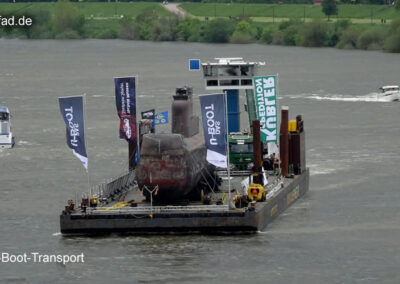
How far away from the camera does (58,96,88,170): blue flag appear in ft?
203

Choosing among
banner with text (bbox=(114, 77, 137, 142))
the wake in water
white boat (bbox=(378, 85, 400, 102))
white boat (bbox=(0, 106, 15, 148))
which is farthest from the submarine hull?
white boat (bbox=(378, 85, 400, 102))

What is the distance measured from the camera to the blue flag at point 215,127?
6128 cm

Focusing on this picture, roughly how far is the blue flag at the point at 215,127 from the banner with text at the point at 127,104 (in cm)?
474

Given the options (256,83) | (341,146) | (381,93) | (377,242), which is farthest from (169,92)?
(377,242)

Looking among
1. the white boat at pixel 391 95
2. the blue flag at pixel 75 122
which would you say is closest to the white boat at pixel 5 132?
the blue flag at pixel 75 122

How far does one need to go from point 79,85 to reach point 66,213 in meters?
106

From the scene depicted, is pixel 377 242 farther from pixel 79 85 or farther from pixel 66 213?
pixel 79 85

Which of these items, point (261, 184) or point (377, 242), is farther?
point (261, 184)

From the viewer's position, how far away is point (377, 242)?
62156mm

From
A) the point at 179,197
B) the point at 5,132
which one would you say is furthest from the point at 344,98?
the point at 179,197

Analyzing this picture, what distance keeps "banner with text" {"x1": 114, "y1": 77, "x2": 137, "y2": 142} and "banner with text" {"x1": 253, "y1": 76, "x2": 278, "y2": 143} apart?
7288mm

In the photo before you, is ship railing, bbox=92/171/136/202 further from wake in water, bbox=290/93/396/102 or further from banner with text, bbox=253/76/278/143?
wake in water, bbox=290/93/396/102

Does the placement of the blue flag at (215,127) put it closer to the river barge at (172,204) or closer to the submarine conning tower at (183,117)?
the river barge at (172,204)

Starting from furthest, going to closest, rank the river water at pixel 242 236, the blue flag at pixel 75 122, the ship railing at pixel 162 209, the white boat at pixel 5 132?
the white boat at pixel 5 132 → the blue flag at pixel 75 122 → the ship railing at pixel 162 209 → the river water at pixel 242 236
